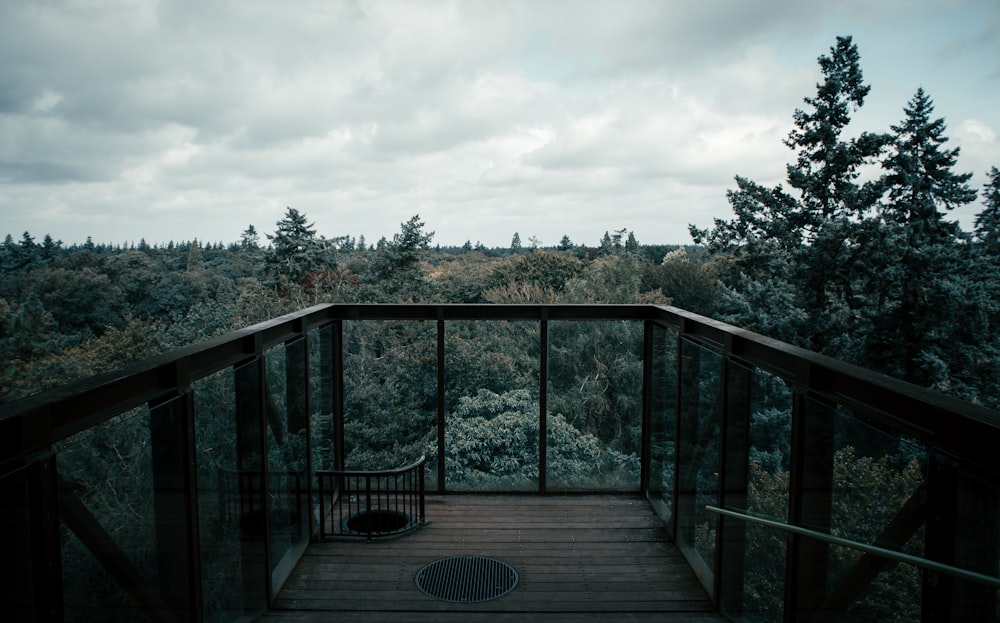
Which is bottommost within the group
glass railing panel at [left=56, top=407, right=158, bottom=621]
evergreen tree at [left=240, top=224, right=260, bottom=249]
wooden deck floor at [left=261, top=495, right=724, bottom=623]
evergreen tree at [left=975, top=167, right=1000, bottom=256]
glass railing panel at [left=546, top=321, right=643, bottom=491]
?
wooden deck floor at [left=261, top=495, right=724, bottom=623]

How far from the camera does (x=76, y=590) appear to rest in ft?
5.74

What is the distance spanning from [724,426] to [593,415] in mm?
2716

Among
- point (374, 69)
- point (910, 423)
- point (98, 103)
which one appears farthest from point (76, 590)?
point (98, 103)

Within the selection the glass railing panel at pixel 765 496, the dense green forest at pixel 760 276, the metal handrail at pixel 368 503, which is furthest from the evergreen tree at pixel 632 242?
the glass railing panel at pixel 765 496

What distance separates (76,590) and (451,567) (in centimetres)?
293

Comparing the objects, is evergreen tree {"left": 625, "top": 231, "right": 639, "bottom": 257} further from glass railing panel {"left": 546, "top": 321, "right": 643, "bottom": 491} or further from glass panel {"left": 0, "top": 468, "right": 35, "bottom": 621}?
glass panel {"left": 0, "top": 468, "right": 35, "bottom": 621}

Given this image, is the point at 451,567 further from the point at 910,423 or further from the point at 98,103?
A: the point at 98,103

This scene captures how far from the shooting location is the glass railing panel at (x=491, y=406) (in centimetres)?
599

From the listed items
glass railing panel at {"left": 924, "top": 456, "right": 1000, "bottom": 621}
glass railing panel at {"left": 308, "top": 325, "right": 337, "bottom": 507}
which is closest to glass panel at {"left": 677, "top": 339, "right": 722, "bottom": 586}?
glass railing panel at {"left": 924, "top": 456, "right": 1000, "bottom": 621}

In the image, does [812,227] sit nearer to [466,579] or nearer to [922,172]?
[922,172]

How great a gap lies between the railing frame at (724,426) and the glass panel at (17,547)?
0.6 inches

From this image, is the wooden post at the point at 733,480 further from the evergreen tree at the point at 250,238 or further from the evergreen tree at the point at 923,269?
the evergreen tree at the point at 250,238

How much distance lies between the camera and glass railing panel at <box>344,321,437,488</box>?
6.13 metres

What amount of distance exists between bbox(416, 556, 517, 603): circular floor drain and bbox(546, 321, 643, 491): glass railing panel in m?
1.62
